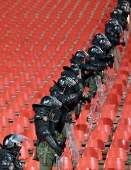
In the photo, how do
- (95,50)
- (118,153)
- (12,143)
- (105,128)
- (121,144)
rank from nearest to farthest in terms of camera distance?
(12,143), (118,153), (121,144), (105,128), (95,50)

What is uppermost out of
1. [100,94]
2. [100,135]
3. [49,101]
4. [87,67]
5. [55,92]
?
[87,67]

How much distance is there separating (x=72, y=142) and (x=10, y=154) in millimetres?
2160

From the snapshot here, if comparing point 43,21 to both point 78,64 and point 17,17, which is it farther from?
point 78,64

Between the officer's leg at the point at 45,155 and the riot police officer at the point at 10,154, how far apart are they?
0.79 meters

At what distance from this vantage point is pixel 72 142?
338 inches

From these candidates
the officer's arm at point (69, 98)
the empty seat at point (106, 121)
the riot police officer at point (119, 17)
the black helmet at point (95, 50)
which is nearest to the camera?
the officer's arm at point (69, 98)

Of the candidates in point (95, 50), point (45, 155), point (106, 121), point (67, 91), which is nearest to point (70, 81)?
point (67, 91)

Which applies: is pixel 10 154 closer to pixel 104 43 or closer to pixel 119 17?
pixel 104 43

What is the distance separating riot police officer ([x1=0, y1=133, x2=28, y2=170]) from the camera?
253 inches

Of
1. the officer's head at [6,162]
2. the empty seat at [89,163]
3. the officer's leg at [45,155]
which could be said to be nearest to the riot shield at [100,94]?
the empty seat at [89,163]

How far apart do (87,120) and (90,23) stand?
7.86 meters

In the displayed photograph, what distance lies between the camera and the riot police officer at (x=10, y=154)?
21.1 ft

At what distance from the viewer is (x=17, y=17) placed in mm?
18359

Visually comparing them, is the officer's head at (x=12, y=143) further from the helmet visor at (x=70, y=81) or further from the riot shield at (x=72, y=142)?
the helmet visor at (x=70, y=81)
